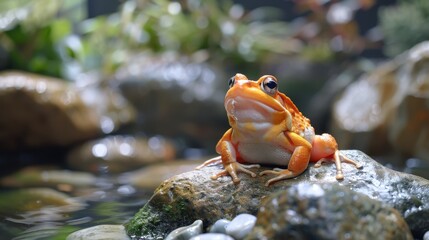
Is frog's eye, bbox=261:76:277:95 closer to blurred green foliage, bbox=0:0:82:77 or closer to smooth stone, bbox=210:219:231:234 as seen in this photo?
smooth stone, bbox=210:219:231:234

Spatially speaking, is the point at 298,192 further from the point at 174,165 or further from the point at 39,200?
the point at 174,165

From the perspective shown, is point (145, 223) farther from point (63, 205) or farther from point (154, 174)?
point (154, 174)

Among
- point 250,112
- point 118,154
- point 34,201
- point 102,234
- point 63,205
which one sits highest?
point 118,154

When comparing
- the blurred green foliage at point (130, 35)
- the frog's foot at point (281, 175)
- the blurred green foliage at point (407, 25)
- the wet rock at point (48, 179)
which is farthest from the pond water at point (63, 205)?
the blurred green foliage at point (407, 25)

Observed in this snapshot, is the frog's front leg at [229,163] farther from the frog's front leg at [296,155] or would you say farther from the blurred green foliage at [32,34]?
the blurred green foliage at [32,34]

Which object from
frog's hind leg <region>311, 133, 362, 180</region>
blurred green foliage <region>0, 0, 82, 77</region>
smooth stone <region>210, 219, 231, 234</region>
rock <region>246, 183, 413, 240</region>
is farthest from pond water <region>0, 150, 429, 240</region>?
blurred green foliage <region>0, 0, 82, 77</region>

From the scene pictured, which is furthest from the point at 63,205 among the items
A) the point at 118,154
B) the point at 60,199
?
the point at 118,154

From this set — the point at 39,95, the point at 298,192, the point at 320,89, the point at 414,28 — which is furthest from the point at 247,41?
the point at 298,192
